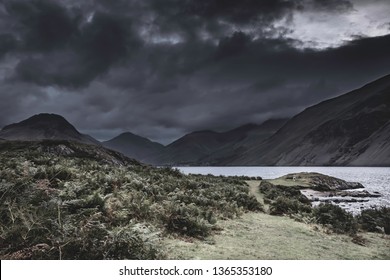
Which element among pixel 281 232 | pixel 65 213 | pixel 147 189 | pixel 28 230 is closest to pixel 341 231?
pixel 281 232

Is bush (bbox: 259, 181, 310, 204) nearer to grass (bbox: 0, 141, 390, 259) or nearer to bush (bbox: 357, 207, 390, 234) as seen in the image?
bush (bbox: 357, 207, 390, 234)

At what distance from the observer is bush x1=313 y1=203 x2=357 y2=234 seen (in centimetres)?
1691

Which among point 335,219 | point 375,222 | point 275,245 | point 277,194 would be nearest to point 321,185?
point 277,194

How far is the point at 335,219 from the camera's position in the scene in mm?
18281

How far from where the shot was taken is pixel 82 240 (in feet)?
28.7

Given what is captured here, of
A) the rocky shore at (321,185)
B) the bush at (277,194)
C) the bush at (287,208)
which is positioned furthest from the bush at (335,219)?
the rocky shore at (321,185)

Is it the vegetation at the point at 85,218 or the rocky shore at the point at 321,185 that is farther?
the rocky shore at the point at 321,185

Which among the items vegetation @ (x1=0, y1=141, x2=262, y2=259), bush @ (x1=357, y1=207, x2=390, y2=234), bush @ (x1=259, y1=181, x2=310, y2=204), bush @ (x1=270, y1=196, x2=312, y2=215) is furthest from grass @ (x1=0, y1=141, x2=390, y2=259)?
bush @ (x1=259, y1=181, x2=310, y2=204)

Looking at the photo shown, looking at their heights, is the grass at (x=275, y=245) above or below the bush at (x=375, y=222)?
above

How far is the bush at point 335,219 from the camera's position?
16906 millimetres

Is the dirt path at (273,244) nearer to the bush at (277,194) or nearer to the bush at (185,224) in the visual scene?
the bush at (185,224)

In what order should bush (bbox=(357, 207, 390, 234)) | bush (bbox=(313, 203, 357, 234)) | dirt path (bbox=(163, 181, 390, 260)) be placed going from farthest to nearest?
1. bush (bbox=(357, 207, 390, 234))
2. bush (bbox=(313, 203, 357, 234))
3. dirt path (bbox=(163, 181, 390, 260))

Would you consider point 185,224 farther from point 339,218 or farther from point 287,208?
point 287,208
